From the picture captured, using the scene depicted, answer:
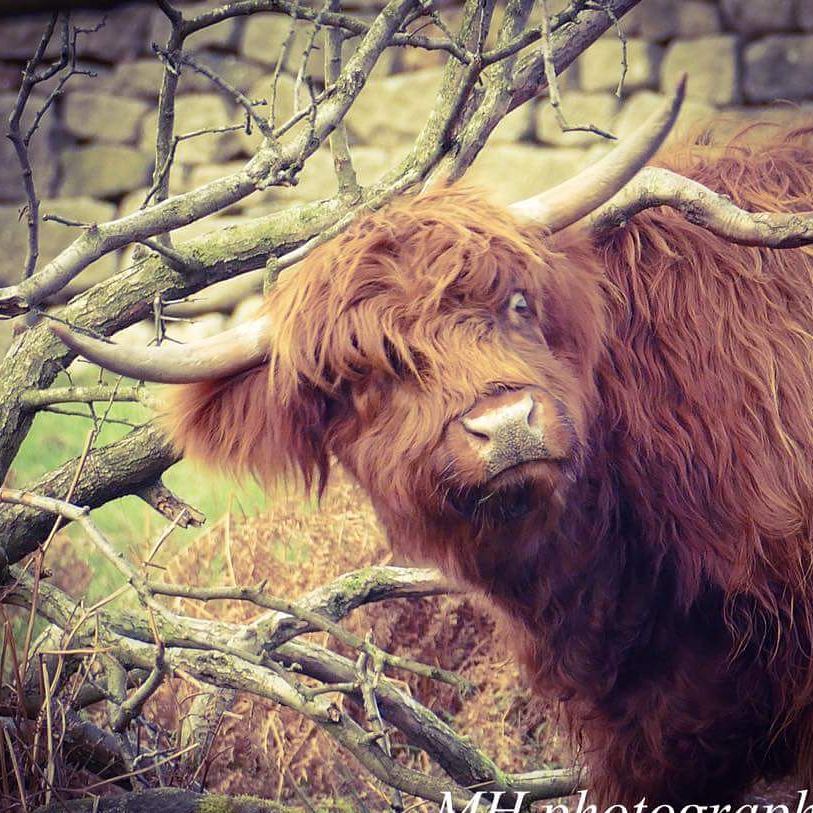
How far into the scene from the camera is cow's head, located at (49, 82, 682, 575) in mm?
2254

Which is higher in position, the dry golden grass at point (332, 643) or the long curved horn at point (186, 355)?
the long curved horn at point (186, 355)

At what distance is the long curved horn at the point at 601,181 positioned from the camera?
91.2 inches

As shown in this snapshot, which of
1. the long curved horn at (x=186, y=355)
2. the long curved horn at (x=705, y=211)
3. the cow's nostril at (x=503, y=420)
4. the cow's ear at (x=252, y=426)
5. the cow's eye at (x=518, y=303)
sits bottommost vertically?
the cow's ear at (x=252, y=426)

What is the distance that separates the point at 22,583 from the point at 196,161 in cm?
597

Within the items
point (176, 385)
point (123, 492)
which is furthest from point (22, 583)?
point (176, 385)

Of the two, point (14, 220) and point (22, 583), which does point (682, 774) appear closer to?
point (22, 583)

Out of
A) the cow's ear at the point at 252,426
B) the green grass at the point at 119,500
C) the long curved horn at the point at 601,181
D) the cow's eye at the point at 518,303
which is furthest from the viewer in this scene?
the green grass at the point at 119,500

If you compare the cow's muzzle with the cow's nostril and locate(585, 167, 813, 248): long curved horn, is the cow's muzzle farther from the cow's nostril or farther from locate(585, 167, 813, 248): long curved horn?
locate(585, 167, 813, 248): long curved horn

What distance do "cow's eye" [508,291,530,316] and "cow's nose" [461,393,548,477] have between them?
310mm

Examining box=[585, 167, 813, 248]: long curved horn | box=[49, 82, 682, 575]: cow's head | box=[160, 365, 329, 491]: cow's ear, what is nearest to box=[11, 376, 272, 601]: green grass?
box=[160, 365, 329, 491]: cow's ear

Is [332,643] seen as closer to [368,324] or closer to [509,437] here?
[368,324]

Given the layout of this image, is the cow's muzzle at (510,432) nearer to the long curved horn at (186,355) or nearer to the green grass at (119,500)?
the long curved horn at (186,355)

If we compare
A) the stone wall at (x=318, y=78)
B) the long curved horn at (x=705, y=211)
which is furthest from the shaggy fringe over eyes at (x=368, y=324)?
the stone wall at (x=318, y=78)

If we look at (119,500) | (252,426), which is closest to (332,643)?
(252,426)
